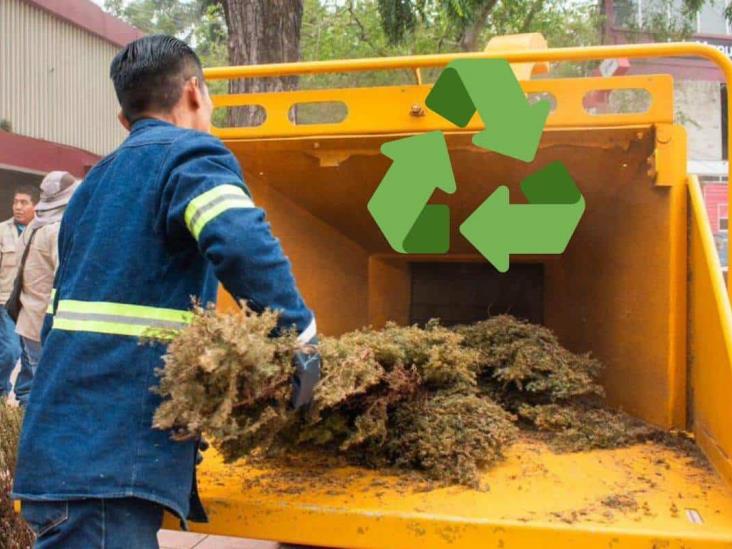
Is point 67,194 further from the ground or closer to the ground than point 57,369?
further from the ground

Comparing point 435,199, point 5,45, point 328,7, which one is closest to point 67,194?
point 435,199

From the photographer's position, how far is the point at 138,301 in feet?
5.19

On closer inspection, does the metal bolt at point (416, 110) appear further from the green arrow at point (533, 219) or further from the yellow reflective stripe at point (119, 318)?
the yellow reflective stripe at point (119, 318)

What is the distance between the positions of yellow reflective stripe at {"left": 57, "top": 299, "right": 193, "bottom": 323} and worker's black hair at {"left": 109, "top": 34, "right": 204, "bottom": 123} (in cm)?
46

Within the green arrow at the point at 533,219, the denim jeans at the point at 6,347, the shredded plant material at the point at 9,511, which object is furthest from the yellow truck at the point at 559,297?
the denim jeans at the point at 6,347

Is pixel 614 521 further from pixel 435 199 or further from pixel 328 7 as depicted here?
pixel 328 7

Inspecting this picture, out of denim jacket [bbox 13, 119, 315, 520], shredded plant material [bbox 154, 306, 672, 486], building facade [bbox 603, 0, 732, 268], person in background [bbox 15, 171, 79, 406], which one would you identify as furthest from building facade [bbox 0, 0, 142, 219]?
denim jacket [bbox 13, 119, 315, 520]

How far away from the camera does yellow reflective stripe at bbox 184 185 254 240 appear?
1468 millimetres

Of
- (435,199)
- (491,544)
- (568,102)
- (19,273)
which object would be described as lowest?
(491,544)

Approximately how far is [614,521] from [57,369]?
1246 mm

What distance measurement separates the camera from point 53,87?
1334 cm

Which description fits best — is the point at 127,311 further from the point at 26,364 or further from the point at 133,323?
the point at 26,364

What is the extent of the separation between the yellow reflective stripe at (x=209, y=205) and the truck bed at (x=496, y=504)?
76 cm

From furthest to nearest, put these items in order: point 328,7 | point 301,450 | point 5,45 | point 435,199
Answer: point 328,7
point 5,45
point 435,199
point 301,450
